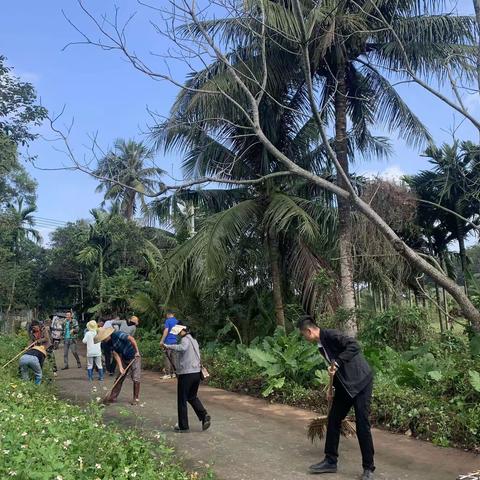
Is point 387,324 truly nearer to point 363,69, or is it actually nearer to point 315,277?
point 315,277

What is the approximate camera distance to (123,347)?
10055 millimetres

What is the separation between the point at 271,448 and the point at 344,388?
1678 mm

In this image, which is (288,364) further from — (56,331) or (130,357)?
(56,331)

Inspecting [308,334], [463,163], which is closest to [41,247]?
[463,163]

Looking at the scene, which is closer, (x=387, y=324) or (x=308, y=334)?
(x=308, y=334)

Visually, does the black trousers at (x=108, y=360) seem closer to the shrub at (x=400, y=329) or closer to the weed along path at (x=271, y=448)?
the weed along path at (x=271, y=448)

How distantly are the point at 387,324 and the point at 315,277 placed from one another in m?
1.91

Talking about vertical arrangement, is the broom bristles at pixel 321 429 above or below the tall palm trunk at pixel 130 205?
below

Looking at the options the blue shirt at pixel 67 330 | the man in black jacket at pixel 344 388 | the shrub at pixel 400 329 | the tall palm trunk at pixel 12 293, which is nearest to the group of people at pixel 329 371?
the man in black jacket at pixel 344 388

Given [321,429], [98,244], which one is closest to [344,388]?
[321,429]

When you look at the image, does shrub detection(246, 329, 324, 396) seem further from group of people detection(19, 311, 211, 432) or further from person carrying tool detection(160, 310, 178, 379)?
group of people detection(19, 311, 211, 432)

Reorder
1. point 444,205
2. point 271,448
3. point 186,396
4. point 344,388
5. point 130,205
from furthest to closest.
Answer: point 130,205 → point 444,205 → point 186,396 → point 271,448 → point 344,388

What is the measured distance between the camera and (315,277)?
502 inches

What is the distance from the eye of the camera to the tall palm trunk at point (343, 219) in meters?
12.4
